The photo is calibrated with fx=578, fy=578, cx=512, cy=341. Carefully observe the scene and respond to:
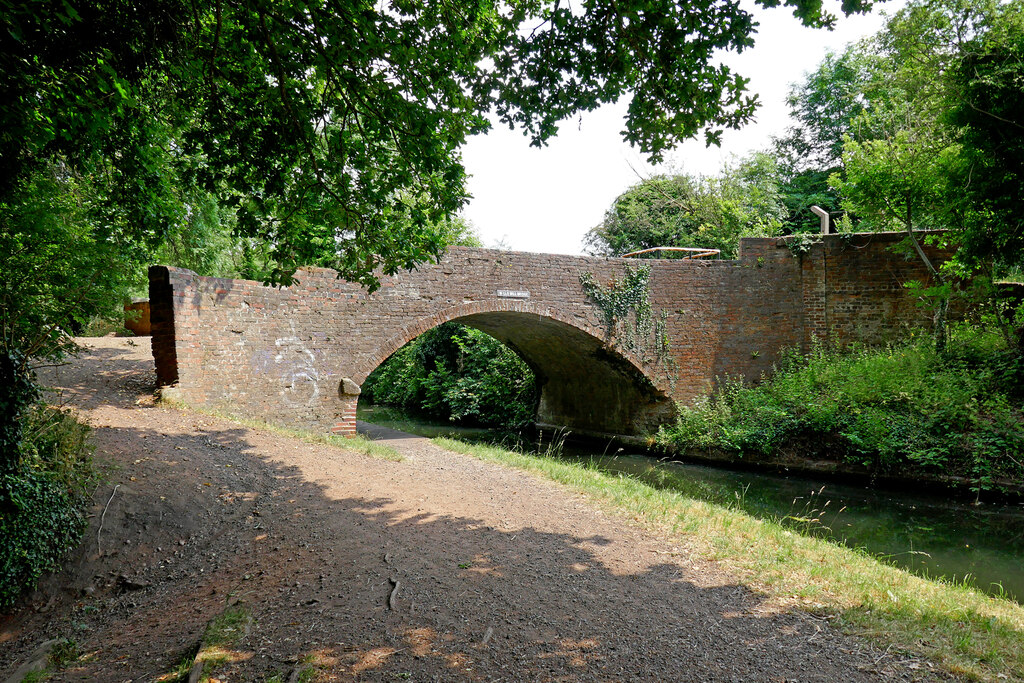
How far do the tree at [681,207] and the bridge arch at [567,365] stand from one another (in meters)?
5.17

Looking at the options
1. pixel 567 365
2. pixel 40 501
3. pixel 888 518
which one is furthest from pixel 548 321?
pixel 40 501

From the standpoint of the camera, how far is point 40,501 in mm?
4023

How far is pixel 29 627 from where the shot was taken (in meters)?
3.57

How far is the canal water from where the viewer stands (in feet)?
20.2

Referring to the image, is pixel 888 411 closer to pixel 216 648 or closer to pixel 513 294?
pixel 513 294

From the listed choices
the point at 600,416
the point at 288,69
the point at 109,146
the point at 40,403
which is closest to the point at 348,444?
the point at 40,403

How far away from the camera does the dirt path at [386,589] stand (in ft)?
9.44

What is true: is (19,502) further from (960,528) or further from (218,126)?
(960,528)

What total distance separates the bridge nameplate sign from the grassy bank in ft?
16.6

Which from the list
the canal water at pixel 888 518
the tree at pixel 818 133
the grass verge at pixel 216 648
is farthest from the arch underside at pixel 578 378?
the tree at pixel 818 133

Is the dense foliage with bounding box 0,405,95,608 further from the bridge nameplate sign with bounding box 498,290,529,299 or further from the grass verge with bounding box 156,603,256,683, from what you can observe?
the bridge nameplate sign with bounding box 498,290,529,299

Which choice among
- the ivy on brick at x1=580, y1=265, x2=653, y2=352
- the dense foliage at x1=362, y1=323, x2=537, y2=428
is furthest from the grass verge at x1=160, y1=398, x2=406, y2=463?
the dense foliage at x1=362, y1=323, x2=537, y2=428

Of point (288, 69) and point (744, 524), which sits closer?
point (288, 69)

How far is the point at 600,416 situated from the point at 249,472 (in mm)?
10027
